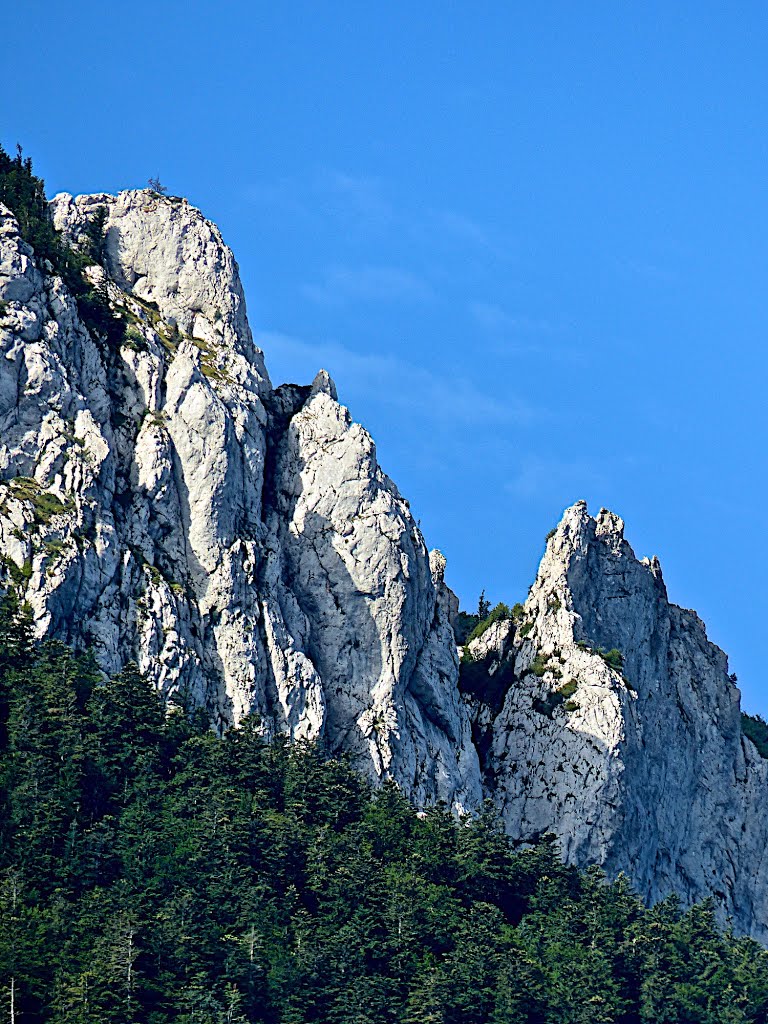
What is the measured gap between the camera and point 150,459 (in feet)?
583

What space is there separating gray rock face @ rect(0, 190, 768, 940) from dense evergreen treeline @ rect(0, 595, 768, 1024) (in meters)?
3.38

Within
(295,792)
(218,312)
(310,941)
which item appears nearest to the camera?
(310,941)

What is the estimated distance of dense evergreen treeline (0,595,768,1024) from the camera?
505 feet

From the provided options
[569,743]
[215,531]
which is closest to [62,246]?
[215,531]

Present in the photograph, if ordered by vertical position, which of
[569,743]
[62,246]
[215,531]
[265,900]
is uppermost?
[62,246]

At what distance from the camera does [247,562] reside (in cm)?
17750

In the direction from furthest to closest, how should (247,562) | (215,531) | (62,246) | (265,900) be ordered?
1. (62,246)
2. (247,562)
3. (215,531)
4. (265,900)

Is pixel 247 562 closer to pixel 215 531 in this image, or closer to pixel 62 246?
pixel 215 531

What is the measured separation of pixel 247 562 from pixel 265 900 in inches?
887

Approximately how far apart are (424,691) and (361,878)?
1740 centimetres

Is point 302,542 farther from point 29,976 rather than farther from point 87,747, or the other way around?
point 29,976

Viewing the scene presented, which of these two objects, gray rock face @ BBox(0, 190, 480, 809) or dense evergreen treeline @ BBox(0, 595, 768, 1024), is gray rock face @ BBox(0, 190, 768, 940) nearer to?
gray rock face @ BBox(0, 190, 480, 809)

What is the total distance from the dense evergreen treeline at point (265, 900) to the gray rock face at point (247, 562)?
3.38m

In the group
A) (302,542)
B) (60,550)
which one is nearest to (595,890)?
(302,542)
